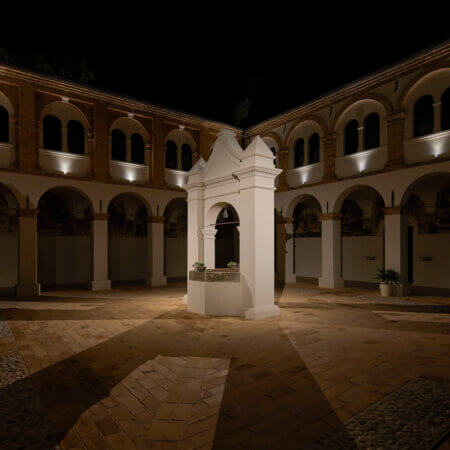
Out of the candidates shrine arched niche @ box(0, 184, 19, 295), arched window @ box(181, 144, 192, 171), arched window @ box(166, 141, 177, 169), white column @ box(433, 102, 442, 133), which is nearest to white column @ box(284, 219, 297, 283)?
arched window @ box(181, 144, 192, 171)

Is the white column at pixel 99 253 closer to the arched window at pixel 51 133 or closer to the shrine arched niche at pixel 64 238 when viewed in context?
the shrine arched niche at pixel 64 238

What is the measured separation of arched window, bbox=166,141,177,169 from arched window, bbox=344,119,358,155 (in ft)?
28.9

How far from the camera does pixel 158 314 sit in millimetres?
9633

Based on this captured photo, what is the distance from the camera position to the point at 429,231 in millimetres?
14203

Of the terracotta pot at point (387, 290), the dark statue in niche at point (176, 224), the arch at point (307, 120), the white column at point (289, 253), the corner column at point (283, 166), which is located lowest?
the terracotta pot at point (387, 290)

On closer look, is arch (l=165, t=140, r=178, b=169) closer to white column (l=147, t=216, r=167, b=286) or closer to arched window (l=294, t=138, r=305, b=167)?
white column (l=147, t=216, r=167, b=286)

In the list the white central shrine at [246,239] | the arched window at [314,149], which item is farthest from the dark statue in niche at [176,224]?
the white central shrine at [246,239]

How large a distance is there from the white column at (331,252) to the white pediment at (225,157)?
7.57 metres

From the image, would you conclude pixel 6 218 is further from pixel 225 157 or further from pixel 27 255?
pixel 225 157

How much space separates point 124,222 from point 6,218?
5.45 metres

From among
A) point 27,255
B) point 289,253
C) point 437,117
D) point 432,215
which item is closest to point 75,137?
point 27,255

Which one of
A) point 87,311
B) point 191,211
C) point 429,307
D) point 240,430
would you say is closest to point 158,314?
point 87,311

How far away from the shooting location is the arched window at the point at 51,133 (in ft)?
49.6

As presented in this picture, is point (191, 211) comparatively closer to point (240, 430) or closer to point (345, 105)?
point (240, 430)
